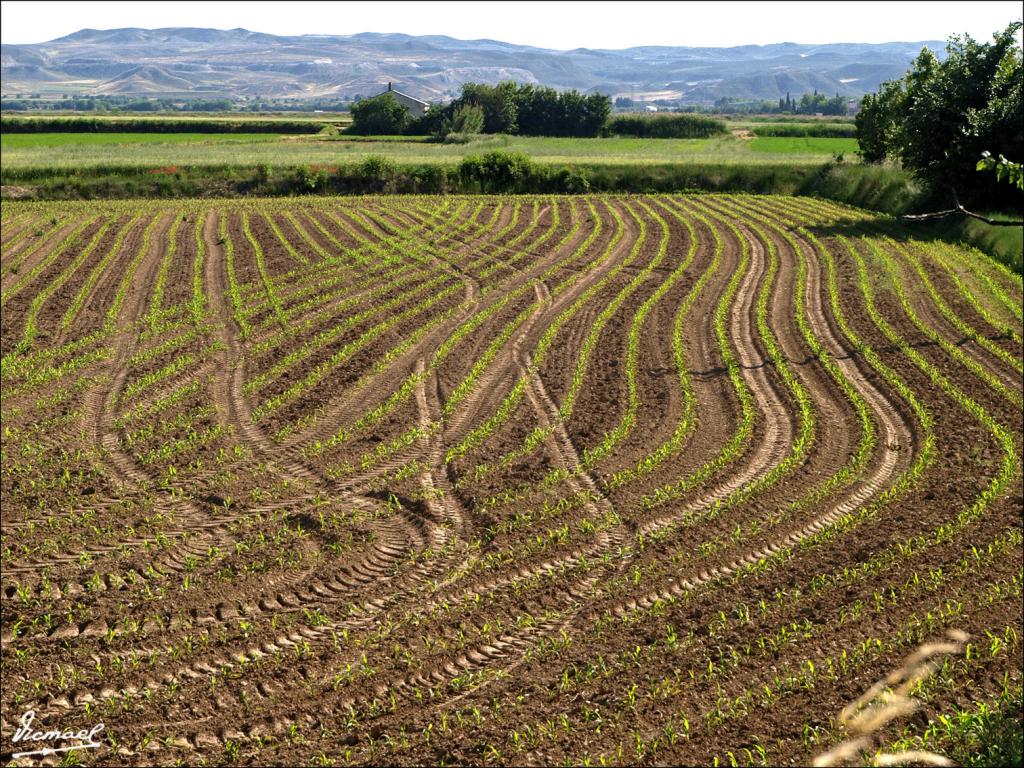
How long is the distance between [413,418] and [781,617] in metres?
7.43

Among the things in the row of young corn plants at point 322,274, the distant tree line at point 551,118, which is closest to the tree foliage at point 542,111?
the distant tree line at point 551,118

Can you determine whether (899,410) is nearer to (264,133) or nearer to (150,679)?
(150,679)

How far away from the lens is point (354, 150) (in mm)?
60875

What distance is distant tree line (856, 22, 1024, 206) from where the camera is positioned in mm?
27219

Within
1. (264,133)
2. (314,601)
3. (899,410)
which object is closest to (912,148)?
(899,410)

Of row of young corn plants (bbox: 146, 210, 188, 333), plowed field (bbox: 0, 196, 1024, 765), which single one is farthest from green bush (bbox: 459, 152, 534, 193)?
plowed field (bbox: 0, 196, 1024, 765)

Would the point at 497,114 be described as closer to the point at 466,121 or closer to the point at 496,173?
the point at 466,121

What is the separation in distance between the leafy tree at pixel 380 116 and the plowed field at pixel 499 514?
59548 millimetres

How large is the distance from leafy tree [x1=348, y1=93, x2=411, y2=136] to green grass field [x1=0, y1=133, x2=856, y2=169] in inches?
237

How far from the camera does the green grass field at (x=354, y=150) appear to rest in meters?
48.1

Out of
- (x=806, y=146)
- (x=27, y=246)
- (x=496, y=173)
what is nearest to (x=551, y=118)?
(x=806, y=146)

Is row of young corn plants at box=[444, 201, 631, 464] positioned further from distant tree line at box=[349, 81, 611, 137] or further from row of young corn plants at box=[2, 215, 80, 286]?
distant tree line at box=[349, 81, 611, 137]

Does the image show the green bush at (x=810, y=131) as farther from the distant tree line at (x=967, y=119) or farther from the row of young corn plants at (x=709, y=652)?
the row of young corn plants at (x=709, y=652)

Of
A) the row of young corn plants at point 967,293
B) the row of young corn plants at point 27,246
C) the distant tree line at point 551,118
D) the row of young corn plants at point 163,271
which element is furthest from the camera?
the distant tree line at point 551,118
